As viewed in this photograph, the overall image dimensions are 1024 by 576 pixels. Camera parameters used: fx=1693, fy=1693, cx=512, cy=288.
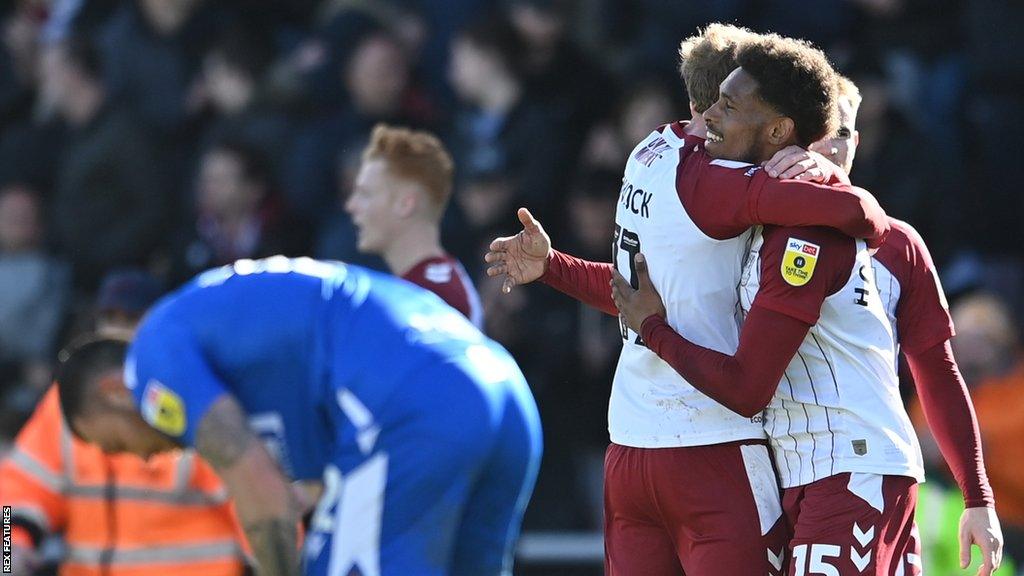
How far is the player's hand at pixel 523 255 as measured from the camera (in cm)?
475

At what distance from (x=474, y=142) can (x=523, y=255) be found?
15.1 feet

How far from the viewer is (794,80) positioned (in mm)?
4254

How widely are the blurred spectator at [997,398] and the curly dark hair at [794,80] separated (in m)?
3.83

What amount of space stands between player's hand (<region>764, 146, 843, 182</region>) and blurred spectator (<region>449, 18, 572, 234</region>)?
4.56 metres

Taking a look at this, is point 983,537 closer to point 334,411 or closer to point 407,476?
point 407,476

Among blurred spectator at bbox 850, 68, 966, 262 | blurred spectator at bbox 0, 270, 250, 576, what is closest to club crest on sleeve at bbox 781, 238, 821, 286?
blurred spectator at bbox 0, 270, 250, 576

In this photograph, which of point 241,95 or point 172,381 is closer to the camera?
point 172,381

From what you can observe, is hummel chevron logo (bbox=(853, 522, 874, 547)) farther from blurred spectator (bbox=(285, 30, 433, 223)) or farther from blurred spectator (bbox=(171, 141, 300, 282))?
blurred spectator (bbox=(171, 141, 300, 282))

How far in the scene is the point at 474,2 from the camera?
9922 millimetres

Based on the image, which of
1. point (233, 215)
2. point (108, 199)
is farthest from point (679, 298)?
point (108, 199)

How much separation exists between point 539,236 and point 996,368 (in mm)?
3901

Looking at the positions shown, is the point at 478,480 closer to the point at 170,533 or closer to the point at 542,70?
the point at 170,533

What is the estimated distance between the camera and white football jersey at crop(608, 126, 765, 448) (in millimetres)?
4359

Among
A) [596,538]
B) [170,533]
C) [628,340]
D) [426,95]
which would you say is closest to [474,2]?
[426,95]
